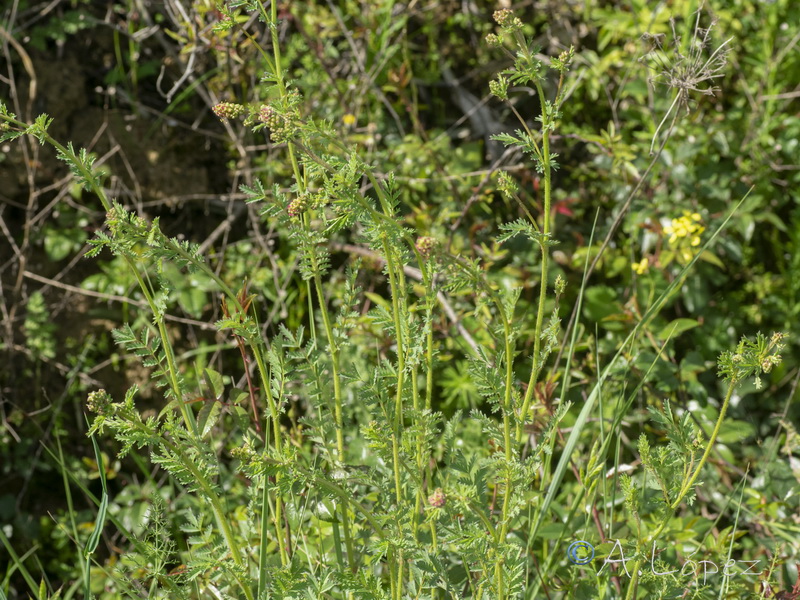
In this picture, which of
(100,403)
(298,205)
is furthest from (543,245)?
(100,403)

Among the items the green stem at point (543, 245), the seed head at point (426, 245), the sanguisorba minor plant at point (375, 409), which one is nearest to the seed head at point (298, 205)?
the sanguisorba minor plant at point (375, 409)

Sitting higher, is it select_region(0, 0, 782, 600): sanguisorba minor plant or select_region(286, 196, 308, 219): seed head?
select_region(286, 196, 308, 219): seed head

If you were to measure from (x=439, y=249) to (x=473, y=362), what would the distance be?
0.31 meters

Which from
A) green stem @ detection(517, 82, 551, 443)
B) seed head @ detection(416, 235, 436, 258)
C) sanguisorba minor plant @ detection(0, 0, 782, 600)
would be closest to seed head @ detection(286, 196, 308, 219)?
sanguisorba minor plant @ detection(0, 0, 782, 600)

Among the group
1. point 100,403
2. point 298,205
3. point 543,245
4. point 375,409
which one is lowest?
point 375,409

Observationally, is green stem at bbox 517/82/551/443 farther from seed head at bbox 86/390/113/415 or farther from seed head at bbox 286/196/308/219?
seed head at bbox 86/390/113/415

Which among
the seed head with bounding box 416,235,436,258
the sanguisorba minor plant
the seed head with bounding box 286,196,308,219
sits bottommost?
the sanguisorba minor plant

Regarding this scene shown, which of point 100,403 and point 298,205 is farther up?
point 298,205

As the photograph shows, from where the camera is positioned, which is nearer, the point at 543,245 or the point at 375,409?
the point at 543,245

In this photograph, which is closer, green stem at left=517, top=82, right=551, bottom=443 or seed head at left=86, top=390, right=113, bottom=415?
seed head at left=86, top=390, right=113, bottom=415

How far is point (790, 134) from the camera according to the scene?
8.90 ft

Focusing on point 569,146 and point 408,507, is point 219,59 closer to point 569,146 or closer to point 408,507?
point 569,146

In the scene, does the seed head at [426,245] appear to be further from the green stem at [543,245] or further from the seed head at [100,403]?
the seed head at [100,403]

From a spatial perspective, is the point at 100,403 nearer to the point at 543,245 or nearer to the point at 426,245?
the point at 426,245
